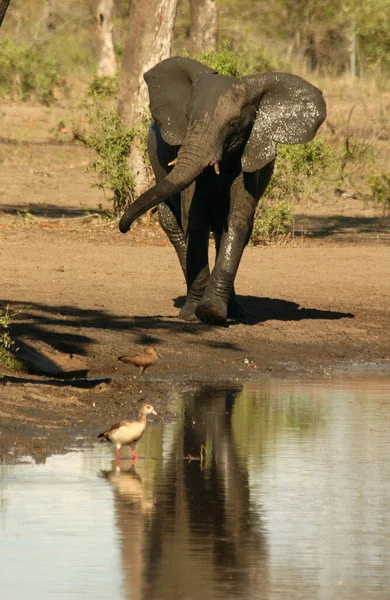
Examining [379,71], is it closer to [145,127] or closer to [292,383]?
[145,127]

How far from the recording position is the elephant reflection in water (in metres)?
5.88

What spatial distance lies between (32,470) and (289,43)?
4402cm

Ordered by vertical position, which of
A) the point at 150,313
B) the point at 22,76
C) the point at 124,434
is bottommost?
the point at 124,434

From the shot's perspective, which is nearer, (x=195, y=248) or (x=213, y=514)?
(x=213, y=514)

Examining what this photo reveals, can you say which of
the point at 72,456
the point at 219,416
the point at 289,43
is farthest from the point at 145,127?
the point at 289,43

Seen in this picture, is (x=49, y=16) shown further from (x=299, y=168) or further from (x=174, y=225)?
(x=174, y=225)

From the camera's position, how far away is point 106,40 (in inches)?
1592

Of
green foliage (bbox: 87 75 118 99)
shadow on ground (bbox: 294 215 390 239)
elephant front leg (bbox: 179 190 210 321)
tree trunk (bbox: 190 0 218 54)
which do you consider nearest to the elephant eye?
elephant front leg (bbox: 179 190 210 321)

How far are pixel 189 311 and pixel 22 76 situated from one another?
81.0 ft

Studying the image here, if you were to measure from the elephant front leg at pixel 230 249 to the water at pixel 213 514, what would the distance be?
126 inches

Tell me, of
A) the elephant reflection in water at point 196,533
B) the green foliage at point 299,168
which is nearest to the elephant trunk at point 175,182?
the elephant reflection in water at point 196,533

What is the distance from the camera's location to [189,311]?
13727 millimetres

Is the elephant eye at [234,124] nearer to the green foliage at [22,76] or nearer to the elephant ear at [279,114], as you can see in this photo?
the elephant ear at [279,114]

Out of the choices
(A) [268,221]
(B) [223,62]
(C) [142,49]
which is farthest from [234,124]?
(C) [142,49]
